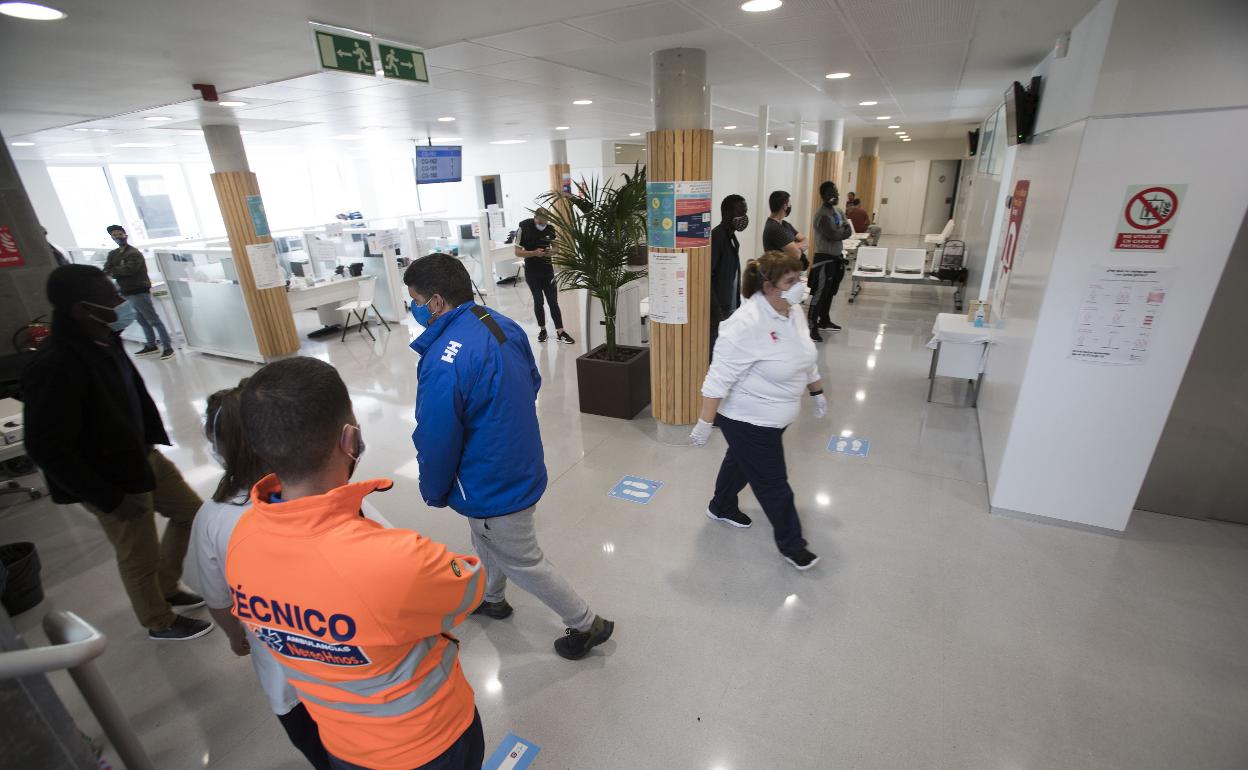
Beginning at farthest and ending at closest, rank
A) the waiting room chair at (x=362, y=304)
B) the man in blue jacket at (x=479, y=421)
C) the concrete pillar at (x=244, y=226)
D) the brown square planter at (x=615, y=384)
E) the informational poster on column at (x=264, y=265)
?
the waiting room chair at (x=362, y=304)
the informational poster on column at (x=264, y=265)
the concrete pillar at (x=244, y=226)
the brown square planter at (x=615, y=384)
the man in blue jacket at (x=479, y=421)

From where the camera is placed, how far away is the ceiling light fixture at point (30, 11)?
225 cm

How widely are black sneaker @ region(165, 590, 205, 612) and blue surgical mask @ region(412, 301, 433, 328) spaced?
197 cm

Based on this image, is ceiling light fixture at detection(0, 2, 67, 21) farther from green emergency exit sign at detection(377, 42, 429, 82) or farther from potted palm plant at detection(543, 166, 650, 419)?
potted palm plant at detection(543, 166, 650, 419)

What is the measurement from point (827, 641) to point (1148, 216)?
241 cm

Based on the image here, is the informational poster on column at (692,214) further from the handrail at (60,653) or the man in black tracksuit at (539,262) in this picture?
the handrail at (60,653)

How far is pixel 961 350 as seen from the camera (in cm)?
452

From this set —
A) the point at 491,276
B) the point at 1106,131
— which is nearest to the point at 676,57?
the point at 1106,131

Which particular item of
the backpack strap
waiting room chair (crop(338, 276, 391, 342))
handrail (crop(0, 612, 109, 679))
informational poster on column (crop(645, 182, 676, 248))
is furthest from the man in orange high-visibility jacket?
waiting room chair (crop(338, 276, 391, 342))

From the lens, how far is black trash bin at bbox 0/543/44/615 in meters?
2.80

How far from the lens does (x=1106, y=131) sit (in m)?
2.47

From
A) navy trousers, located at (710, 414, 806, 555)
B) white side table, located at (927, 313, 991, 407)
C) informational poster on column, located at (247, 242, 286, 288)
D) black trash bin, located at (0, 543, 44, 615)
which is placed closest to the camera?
navy trousers, located at (710, 414, 806, 555)

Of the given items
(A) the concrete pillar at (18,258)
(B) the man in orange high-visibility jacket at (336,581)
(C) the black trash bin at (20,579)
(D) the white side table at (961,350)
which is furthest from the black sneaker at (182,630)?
(D) the white side table at (961,350)

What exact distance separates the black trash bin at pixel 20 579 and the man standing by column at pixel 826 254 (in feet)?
20.8

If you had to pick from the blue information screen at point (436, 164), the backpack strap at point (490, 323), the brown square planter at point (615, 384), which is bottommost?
the brown square planter at point (615, 384)
